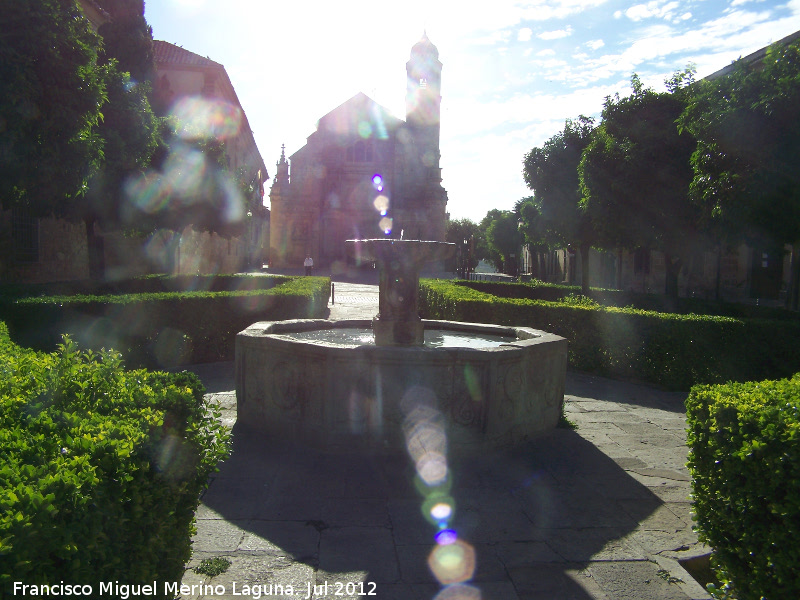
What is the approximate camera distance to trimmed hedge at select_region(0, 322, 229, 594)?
1.68 m

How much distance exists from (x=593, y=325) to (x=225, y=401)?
595cm

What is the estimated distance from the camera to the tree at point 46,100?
9289mm

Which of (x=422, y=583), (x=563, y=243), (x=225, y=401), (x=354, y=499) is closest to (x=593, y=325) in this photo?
(x=225, y=401)

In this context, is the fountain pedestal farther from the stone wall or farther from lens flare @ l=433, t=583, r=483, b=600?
the stone wall

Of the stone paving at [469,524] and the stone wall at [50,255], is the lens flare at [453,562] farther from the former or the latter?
the stone wall at [50,255]

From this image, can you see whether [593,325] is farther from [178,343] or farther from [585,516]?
[178,343]

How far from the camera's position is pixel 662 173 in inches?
624

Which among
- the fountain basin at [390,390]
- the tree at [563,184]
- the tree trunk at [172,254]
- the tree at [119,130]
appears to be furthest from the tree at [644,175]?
the tree trunk at [172,254]

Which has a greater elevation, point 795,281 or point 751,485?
point 795,281

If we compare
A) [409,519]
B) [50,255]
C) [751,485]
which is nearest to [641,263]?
[50,255]

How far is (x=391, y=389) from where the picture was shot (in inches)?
207

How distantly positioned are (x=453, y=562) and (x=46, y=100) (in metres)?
10.3

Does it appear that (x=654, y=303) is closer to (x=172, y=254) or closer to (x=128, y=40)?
(x=128, y=40)

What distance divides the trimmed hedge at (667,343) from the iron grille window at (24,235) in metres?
13.1
